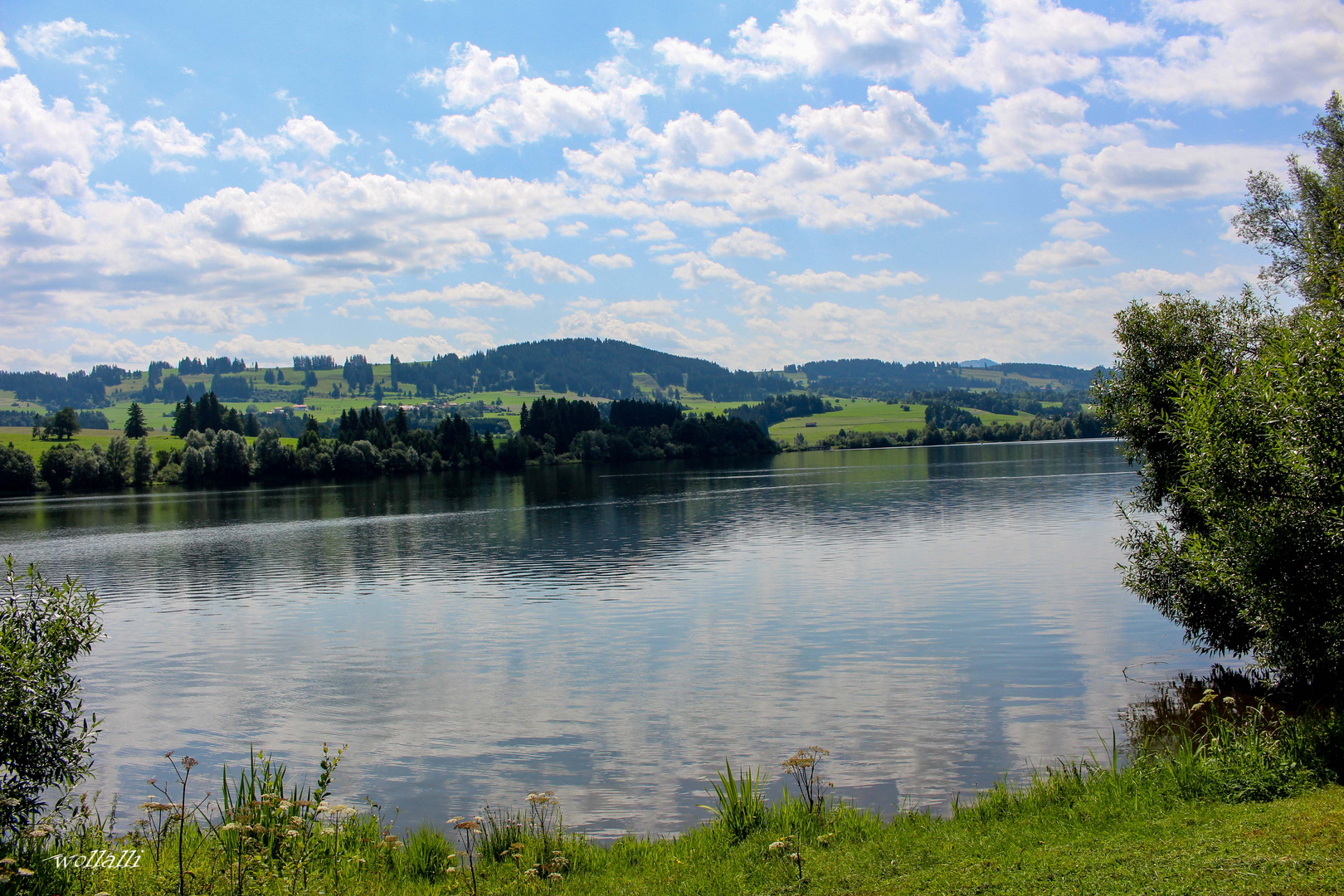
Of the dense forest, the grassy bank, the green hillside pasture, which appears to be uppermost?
the green hillside pasture

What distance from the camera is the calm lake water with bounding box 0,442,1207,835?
17984 millimetres

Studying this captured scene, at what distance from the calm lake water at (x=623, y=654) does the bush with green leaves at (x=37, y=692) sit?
5.82 meters

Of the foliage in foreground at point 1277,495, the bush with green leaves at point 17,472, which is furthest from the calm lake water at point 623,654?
the bush with green leaves at point 17,472

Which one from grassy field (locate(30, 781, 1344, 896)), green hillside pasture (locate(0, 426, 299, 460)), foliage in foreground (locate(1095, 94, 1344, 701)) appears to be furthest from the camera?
green hillside pasture (locate(0, 426, 299, 460))

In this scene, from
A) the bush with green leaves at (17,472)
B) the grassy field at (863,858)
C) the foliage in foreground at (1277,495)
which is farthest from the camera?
the bush with green leaves at (17,472)

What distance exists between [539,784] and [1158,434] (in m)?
19.2

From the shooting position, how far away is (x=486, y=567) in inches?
1945

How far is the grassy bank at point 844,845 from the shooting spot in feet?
32.6

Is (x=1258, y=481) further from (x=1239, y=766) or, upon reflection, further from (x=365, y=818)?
(x=365, y=818)

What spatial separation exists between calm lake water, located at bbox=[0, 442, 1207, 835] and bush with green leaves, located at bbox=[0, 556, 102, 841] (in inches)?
229

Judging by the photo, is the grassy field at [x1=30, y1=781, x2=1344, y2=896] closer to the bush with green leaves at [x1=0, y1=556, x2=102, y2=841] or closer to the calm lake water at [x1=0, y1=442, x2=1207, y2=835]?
the bush with green leaves at [x1=0, y1=556, x2=102, y2=841]

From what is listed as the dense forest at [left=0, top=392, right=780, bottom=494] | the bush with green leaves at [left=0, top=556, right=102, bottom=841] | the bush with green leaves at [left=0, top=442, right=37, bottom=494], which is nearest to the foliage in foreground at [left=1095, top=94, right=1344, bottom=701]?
the bush with green leaves at [left=0, top=556, right=102, bottom=841]

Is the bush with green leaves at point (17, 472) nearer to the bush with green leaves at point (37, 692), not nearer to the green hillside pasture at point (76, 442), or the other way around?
the green hillside pasture at point (76, 442)

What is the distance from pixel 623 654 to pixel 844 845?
1662cm
